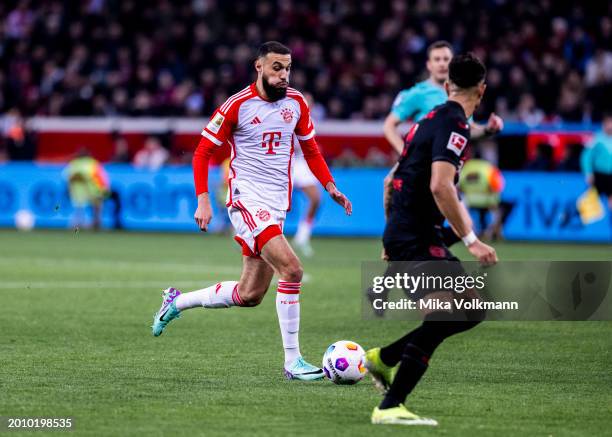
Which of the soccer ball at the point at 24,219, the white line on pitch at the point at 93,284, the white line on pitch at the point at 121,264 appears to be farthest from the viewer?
the soccer ball at the point at 24,219

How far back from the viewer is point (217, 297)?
8.96m

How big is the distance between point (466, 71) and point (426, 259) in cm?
104

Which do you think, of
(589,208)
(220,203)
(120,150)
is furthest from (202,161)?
(120,150)

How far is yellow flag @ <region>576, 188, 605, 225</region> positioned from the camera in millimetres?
21781

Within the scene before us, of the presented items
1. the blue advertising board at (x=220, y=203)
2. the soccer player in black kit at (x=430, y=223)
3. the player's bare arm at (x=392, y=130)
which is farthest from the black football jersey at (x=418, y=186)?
the blue advertising board at (x=220, y=203)

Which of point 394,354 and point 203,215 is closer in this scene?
point 394,354

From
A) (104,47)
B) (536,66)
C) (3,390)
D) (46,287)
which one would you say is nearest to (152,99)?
(104,47)

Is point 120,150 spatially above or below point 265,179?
below

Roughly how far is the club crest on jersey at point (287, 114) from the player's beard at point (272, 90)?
0.12 m

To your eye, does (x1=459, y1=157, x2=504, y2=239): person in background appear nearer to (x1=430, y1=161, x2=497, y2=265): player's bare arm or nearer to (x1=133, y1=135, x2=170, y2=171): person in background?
(x1=133, y1=135, x2=170, y2=171): person in background

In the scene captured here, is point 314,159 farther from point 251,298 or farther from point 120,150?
point 120,150

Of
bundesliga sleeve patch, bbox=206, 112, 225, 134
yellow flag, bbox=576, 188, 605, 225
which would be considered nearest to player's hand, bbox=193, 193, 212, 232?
bundesliga sleeve patch, bbox=206, 112, 225, 134

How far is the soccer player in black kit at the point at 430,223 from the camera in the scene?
637cm

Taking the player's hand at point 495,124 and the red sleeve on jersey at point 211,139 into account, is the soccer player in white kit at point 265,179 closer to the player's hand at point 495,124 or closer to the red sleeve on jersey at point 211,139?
the red sleeve on jersey at point 211,139
